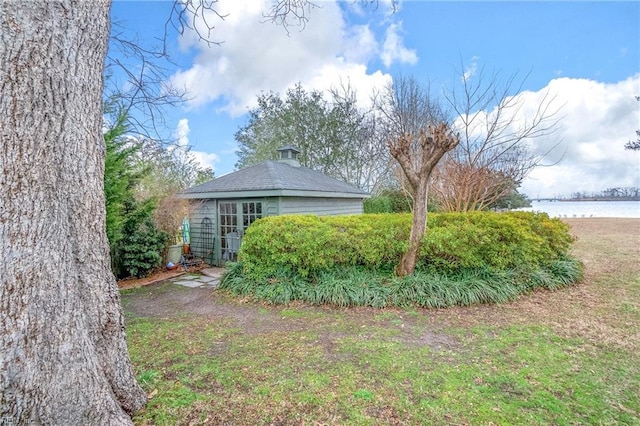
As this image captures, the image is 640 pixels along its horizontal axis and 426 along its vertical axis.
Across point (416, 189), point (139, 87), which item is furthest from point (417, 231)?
point (139, 87)

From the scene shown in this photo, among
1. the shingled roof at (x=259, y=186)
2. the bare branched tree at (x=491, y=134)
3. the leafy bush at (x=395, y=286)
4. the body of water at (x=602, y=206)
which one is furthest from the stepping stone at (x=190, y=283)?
the body of water at (x=602, y=206)

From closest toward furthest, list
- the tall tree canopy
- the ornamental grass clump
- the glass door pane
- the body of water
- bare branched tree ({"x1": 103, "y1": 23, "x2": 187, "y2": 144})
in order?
bare branched tree ({"x1": 103, "y1": 23, "x2": 187, "y2": 144}) < the ornamental grass clump < the glass door pane < the body of water < the tall tree canopy

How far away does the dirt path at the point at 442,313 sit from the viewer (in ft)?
12.9

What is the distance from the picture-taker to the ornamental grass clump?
5059 mm

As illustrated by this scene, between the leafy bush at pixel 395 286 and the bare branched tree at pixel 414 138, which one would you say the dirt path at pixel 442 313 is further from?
the bare branched tree at pixel 414 138

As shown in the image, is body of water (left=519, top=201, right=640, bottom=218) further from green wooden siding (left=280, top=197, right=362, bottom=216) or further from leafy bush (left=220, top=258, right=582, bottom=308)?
leafy bush (left=220, top=258, right=582, bottom=308)

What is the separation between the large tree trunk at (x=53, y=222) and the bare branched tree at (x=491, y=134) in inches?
390

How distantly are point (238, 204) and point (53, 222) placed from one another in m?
6.42

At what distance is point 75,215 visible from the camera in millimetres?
1929

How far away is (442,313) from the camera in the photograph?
4.58 metres

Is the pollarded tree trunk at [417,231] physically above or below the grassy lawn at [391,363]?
above

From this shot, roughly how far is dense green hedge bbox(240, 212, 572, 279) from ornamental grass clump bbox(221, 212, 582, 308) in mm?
16

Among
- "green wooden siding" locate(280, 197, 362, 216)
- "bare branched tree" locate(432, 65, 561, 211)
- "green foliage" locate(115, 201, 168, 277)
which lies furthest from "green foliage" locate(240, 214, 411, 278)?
"bare branched tree" locate(432, 65, 561, 211)

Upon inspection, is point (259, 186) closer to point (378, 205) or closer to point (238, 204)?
point (238, 204)
